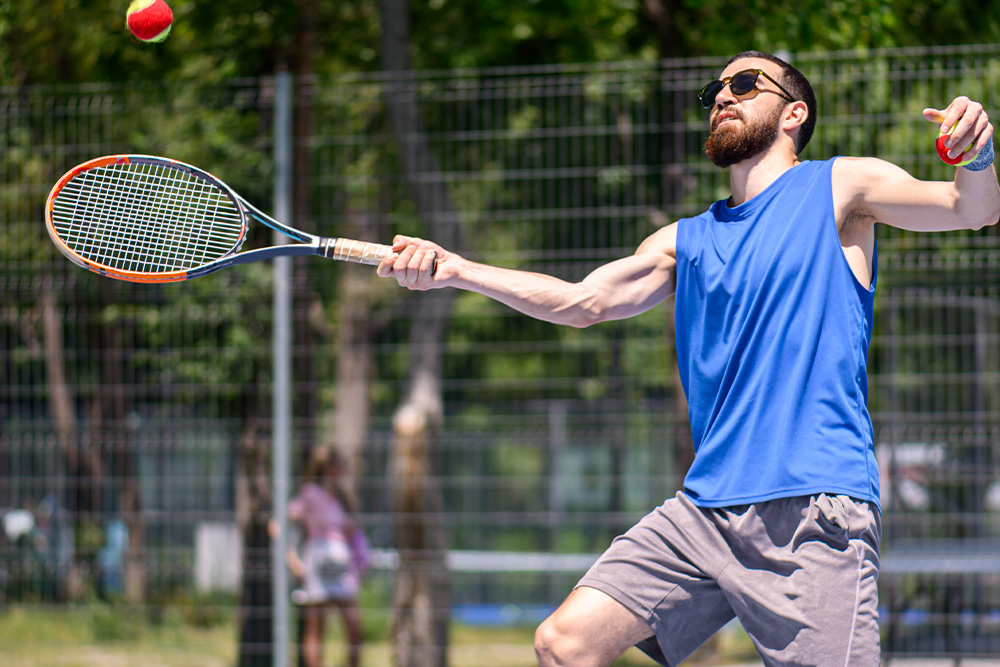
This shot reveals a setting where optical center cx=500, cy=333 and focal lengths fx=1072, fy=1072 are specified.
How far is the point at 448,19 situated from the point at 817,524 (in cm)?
573

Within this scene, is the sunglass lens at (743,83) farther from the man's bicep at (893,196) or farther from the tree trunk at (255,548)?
the tree trunk at (255,548)

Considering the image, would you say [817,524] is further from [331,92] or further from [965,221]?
[331,92]

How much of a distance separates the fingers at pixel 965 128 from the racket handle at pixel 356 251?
1.37 metres

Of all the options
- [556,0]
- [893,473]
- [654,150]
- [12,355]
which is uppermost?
[556,0]

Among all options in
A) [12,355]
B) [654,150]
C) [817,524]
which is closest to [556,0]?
[654,150]

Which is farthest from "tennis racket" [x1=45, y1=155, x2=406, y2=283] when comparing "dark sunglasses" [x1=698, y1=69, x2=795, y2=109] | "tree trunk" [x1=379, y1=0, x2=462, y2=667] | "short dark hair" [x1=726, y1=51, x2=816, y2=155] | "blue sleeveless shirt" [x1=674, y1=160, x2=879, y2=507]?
"tree trunk" [x1=379, y1=0, x2=462, y2=667]

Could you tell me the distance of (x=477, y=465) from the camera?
27.5 ft

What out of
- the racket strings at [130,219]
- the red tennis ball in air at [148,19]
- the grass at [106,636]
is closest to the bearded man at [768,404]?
the racket strings at [130,219]

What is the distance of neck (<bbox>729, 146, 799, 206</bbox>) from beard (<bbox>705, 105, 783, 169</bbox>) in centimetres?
2

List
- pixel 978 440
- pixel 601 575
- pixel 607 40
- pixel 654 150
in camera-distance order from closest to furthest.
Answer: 1. pixel 601 575
2. pixel 978 440
3. pixel 654 150
4. pixel 607 40

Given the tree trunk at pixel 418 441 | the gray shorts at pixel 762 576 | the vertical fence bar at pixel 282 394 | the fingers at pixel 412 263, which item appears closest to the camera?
the gray shorts at pixel 762 576

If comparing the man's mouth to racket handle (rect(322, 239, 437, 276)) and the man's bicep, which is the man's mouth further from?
racket handle (rect(322, 239, 437, 276))

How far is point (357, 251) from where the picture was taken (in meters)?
2.85

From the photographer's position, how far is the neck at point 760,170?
2891mm
